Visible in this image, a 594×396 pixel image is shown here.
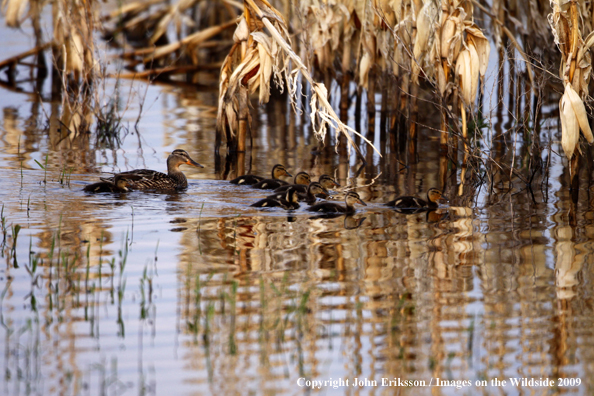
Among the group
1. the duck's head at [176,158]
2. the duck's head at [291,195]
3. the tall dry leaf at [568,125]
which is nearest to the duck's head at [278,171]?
the duck's head at [176,158]

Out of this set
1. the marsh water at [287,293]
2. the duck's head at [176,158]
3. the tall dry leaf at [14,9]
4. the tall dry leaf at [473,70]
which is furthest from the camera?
the tall dry leaf at [14,9]

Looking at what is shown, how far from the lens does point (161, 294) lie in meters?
5.18

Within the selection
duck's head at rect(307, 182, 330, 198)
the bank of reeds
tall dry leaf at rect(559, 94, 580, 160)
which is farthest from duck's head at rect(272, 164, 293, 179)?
tall dry leaf at rect(559, 94, 580, 160)

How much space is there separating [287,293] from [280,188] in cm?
341

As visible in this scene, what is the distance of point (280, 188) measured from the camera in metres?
8.53

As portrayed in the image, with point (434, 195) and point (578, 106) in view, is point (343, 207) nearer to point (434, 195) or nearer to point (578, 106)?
point (434, 195)

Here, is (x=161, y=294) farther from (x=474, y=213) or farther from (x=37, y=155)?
(x=37, y=155)

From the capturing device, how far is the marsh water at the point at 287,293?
4.14 meters

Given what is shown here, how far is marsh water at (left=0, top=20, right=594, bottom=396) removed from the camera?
13.6 feet

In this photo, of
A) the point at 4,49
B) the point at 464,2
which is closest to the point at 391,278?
the point at 464,2

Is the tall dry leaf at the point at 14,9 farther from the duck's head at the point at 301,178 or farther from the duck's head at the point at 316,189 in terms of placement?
the duck's head at the point at 316,189

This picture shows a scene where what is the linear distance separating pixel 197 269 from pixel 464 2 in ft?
17.9

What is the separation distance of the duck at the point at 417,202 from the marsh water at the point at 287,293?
22 cm

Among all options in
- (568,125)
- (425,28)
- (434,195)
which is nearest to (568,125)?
(568,125)
